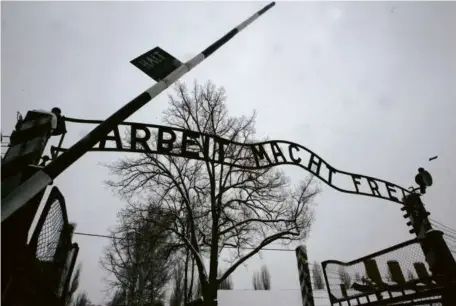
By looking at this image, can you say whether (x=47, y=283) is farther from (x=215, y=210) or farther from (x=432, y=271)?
(x=215, y=210)

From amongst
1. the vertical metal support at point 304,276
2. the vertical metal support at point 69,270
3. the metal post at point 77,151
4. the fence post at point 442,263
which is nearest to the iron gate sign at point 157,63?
the metal post at point 77,151

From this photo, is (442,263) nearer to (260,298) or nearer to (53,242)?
(53,242)

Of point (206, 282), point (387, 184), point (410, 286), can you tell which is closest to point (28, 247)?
point (410, 286)

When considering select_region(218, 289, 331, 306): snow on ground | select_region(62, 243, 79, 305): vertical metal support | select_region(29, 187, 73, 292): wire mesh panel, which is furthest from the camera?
select_region(218, 289, 331, 306): snow on ground

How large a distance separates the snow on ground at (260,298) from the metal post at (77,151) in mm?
29996

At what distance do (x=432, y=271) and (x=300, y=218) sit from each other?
9.36 meters

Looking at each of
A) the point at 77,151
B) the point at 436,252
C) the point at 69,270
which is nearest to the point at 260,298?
the point at 436,252

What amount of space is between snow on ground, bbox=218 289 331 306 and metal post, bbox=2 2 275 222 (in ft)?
98.4

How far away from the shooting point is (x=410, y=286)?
218 inches

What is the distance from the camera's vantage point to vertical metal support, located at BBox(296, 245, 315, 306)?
713 cm

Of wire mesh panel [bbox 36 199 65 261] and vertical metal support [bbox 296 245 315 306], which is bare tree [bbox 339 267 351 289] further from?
wire mesh panel [bbox 36 199 65 261]

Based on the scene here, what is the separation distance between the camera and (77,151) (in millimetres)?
2092

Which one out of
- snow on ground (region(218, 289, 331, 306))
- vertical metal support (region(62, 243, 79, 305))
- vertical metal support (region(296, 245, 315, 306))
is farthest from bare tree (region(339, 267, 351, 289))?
snow on ground (region(218, 289, 331, 306))

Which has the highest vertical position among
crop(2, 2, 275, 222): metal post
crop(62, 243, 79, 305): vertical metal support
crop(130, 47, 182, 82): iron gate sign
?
crop(130, 47, 182, 82): iron gate sign
